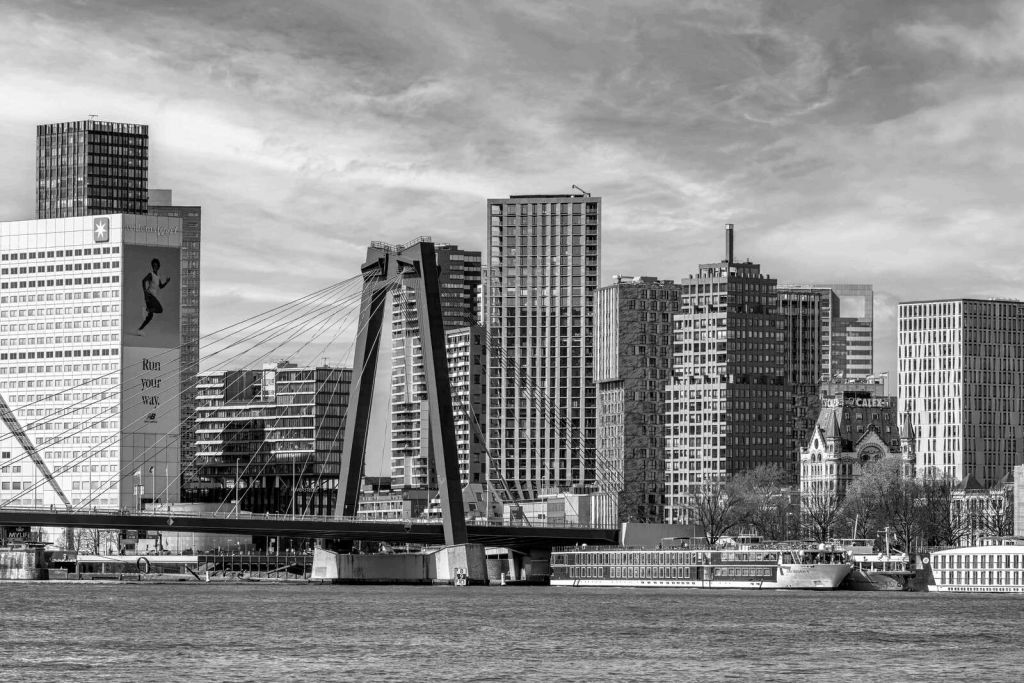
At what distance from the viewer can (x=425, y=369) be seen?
176 m

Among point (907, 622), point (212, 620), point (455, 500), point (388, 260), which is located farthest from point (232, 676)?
point (388, 260)

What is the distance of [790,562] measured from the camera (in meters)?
189

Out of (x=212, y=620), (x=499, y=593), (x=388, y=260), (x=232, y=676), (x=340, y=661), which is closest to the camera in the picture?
(x=232, y=676)

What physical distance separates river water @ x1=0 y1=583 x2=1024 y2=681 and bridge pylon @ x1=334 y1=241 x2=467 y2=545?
9.57 metres

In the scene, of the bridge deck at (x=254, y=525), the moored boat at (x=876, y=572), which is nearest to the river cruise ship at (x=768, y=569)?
the moored boat at (x=876, y=572)

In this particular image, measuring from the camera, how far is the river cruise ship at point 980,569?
17050 cm

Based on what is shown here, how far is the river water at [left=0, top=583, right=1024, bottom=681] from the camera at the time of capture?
88.1 metres

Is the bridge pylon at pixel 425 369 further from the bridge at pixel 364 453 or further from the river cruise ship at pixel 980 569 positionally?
the river cruise ship at pixel 980 569

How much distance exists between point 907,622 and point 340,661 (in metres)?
43.4

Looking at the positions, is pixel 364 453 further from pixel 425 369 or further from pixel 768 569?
pixel 768 569

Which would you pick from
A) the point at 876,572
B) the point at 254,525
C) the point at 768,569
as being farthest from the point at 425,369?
the point at 876,572

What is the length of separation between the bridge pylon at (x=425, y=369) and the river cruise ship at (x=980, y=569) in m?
39.3

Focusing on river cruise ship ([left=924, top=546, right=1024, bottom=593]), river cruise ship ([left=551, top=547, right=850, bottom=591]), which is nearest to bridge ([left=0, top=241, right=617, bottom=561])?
river cruise ship ([left=551, top=547, right=850, bottom=591])

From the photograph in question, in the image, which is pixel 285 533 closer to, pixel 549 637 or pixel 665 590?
pixel 665 590
